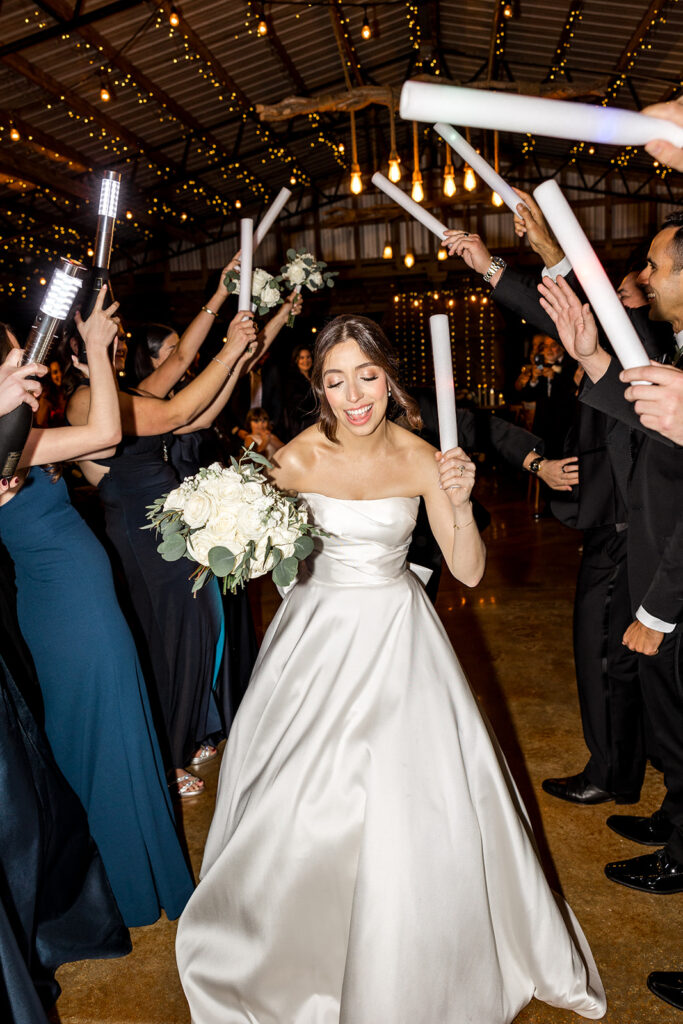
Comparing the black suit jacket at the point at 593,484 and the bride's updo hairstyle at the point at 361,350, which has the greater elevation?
the bride's updo hairstyle at the point at 361,350

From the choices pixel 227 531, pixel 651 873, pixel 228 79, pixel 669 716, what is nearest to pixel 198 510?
pixel 227 531

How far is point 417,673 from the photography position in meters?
2.11

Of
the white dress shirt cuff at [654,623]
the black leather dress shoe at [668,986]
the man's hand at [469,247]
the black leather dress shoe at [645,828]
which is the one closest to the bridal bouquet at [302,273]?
the man's hand at [469,247]

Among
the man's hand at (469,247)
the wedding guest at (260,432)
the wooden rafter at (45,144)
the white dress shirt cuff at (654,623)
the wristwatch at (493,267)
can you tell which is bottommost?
the white dress shirt cuff at (654,623)

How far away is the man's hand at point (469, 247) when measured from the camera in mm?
2561

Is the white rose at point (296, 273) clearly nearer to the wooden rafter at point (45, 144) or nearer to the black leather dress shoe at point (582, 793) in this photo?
the black leather dress shoe at point (582, 793)

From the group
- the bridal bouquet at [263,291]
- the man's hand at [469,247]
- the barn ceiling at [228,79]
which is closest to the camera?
the man's hand at [469,247]

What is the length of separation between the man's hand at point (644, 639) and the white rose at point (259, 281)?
2.18 meters

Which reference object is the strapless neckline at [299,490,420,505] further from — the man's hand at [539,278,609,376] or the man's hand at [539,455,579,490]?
the man's hand at [539,455,579,490]

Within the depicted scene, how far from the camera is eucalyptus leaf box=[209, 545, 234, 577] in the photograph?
6.05ft

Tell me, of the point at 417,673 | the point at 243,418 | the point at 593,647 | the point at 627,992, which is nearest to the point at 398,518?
the point at 417,673

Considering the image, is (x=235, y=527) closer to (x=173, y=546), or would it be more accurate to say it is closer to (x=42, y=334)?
(x=173, y=546)

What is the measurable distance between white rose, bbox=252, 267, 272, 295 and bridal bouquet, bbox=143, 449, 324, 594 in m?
1.73

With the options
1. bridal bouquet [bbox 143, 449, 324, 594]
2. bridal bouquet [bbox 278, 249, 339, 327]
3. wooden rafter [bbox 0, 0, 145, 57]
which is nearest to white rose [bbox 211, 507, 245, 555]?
bridal bouquet [bbox 143, 449, 324, 594]
